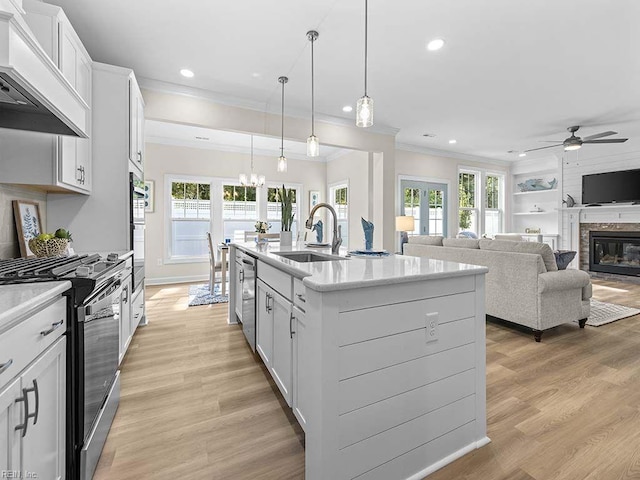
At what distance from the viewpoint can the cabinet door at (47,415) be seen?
94 cm

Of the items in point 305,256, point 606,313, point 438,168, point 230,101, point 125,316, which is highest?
point 230,101

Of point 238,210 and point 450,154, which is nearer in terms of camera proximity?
point 238,210

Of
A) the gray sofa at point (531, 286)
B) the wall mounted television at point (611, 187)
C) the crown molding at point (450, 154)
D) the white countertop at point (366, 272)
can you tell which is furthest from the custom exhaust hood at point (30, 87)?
the wall mounted television at point (611, 187)

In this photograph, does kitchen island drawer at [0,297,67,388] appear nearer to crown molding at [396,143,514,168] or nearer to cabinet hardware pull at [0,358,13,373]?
cabinet hardware pull at [0,358,13,373]

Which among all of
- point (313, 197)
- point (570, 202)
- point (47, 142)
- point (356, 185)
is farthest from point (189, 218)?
point (570, 202)

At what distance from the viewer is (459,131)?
18.4 ft

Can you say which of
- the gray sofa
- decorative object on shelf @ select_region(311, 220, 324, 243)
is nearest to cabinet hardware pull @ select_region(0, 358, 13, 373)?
decorative object on shelf @ select_region(311, 220, 324, 243)

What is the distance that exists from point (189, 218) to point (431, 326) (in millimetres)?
5610

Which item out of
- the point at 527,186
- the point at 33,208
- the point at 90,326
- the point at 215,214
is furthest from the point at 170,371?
the point at 527,186

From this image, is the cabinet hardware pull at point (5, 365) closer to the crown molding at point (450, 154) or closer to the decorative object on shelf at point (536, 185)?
the crown molding at point (450, 154)

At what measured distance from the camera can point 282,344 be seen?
1751mm

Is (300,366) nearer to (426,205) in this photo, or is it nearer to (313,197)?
(313,197)

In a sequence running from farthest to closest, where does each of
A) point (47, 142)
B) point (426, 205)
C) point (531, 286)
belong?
point (426, 205) → point (531, 286) → point (47, 142)

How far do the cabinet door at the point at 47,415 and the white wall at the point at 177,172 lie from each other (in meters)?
4.95
